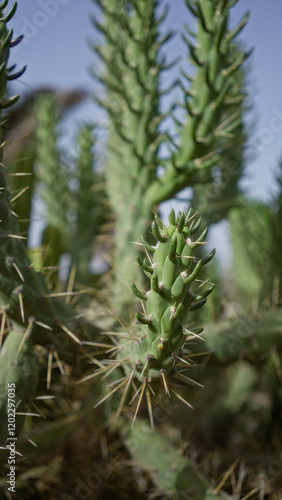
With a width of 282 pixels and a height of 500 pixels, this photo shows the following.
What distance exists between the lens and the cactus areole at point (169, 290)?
1.05 m

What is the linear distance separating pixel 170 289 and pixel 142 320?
0.10 m

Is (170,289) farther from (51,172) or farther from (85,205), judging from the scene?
(51,172)

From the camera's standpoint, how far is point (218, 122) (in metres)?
1.80

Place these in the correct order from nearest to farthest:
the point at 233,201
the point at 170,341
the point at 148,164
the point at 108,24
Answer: the point at 170,341 → the point at 148,164 → the point at 108,24 → the point at 233,201

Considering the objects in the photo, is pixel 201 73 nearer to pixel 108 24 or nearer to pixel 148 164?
pixel 148 164

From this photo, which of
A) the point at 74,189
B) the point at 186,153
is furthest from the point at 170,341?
the point at 74,189

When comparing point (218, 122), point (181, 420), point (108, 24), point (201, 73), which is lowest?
point (181, 420)

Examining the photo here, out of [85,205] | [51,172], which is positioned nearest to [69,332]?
[85,205]

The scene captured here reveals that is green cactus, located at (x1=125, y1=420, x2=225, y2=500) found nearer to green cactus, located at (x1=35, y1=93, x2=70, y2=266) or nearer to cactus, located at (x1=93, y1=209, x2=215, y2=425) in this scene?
cactus, located at (x1=93, y1=209, x2=215, y2=425)

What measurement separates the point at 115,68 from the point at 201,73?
681mm

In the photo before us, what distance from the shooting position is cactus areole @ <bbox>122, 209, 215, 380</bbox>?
1.05 m

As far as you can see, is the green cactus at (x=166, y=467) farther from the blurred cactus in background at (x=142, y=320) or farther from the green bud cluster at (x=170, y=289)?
the green bud cluster at (x=170, y=289)

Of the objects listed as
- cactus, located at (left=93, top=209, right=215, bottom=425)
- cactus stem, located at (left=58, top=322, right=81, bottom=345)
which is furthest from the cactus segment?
cactus, located at (left=93, top=209, right=215, bottom=425)

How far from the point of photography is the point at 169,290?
1.06 m
